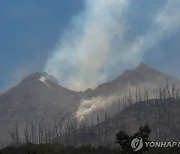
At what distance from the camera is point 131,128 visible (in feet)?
574

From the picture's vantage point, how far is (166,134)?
159m

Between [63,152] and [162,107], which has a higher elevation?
[162,107]

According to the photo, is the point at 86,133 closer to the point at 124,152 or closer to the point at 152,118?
the point at 152,118

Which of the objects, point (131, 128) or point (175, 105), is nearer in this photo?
point (131, 128)

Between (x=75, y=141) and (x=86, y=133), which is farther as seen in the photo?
(x=86, y=133)

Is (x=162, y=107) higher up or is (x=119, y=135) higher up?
(x=162, y=107)

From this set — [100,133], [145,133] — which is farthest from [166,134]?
[145,133]

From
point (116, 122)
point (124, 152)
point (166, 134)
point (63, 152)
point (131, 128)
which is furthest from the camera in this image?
point (116, 122)

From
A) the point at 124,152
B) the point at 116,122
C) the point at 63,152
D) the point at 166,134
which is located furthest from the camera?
the point at 116,122

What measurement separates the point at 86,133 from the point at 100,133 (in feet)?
22.8

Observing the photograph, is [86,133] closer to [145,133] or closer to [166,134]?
[166,134]

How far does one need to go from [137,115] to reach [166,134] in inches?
1221

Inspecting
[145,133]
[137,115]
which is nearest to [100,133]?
[137,115]

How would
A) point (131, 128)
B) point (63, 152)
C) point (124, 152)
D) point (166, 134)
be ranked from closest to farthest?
1. point (124, 152)
2. point (63, 152)
3. point (166, 134)
4. point (131, 128)
